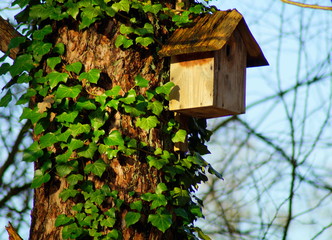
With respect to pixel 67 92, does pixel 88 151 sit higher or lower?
lower

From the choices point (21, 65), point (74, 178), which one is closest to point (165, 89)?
point (74, 178)

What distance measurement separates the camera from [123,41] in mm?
2729

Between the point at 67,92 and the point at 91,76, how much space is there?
0.48 feet

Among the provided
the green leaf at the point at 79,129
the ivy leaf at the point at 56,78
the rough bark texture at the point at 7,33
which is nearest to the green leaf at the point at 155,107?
the green leaf at the point at 79,129

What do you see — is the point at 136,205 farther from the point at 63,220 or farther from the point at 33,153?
the point at 33,153

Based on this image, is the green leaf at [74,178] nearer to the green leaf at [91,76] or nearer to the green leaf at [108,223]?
the green leaf at [108,223]

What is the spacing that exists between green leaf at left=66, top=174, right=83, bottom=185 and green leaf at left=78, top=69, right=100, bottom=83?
0.48 m

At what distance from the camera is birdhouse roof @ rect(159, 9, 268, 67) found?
272 centimetres

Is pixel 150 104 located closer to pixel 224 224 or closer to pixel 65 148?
pixel 65 148

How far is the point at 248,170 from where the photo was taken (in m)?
6.02

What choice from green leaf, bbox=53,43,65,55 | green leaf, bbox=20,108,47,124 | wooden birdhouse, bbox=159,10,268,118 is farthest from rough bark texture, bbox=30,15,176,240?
green leaf, bbox=20,108,47,124

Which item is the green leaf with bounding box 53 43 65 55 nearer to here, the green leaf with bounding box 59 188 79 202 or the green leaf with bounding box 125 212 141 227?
the green leaf with bounding box 59 188 79 202

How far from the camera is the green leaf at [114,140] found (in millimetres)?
2576

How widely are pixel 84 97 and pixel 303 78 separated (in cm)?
361
